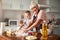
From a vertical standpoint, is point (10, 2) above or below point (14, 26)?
above

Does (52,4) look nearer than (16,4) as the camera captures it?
Yes

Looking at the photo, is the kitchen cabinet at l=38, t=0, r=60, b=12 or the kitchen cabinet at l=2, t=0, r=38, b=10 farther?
the kitchen cabinet at l=2, t=0, r=38, b=10

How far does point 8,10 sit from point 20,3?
418 mm

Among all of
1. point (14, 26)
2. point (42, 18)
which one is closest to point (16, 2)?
point (14, 26)

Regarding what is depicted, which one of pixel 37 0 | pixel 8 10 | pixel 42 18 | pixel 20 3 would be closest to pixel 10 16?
pixel 8 10

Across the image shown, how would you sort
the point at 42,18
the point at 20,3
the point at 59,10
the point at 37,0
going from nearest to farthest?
the point at 42,18, the point at 59,10, the point at 37,0, the point at 20,3

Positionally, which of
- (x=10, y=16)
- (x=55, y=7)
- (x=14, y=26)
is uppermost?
(x=55, y=7)

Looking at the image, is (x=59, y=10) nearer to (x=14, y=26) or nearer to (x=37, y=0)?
(x=37, y=0)

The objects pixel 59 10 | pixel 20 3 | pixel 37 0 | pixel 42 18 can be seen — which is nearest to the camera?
pixel 42 18

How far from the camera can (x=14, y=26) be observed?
398 cm

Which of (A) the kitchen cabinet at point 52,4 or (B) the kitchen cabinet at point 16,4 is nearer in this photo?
(A) the kitchen cabinet at point 52,4

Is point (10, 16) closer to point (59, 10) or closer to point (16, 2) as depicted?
point (16, 2)

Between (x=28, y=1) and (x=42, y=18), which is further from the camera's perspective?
(x=28, y=1)

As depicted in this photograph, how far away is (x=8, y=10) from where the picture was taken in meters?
4.25
